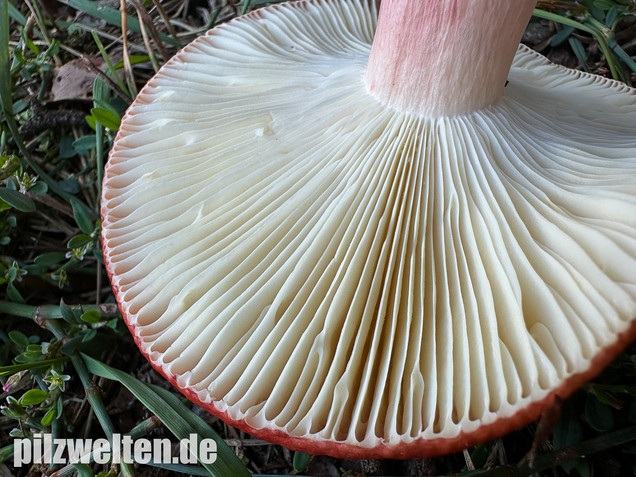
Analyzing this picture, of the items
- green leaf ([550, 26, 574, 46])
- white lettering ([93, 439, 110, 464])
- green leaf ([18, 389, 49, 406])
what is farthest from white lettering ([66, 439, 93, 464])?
green leaf ([550, 26, 574, 46])

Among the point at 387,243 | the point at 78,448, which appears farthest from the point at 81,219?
the point at 387,243

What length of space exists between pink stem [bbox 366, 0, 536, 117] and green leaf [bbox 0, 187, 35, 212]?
1.00 metres

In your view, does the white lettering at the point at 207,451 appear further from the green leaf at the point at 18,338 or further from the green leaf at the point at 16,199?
the green leaf at the point at 16,199

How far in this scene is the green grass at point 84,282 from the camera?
1.28m

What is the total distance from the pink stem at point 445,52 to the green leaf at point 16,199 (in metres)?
1.00

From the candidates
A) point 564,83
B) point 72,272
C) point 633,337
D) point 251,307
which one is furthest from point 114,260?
point 564,83

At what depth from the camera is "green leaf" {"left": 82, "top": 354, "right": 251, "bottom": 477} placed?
1172 millimetres

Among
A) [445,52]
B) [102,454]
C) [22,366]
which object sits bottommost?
[102,454]

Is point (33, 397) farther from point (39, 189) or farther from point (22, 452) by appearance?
point (39, 189)

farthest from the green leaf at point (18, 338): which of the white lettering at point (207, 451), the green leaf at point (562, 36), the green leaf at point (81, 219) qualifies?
the green leaf at point (562, 36)

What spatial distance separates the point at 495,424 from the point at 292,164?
2.16 feet

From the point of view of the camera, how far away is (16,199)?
150 centimetres

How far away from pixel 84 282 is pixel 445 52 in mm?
1279

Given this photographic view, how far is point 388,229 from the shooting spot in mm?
1093
